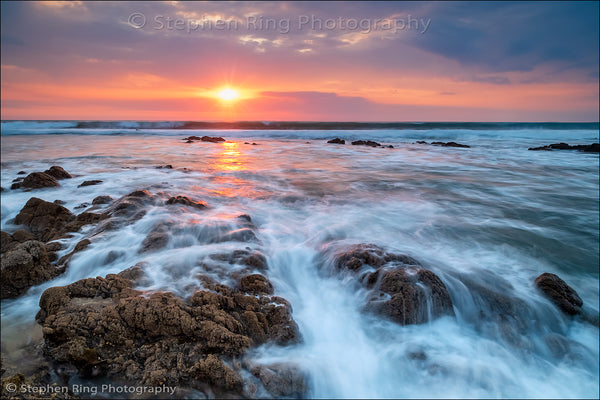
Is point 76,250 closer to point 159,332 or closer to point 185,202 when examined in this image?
point 185,202

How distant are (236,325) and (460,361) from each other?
1992 mm

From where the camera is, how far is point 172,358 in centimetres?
251

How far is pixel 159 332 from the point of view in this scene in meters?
2.67

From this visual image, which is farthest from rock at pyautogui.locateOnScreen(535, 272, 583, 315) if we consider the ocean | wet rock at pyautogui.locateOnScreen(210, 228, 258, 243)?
wet rock at pyautogui.locateOnScreen(210, 228, 258, 243)

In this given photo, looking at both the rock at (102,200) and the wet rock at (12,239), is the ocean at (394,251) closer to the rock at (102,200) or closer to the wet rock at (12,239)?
the rock at (102,200)

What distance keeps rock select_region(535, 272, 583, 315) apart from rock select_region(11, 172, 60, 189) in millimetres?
9501

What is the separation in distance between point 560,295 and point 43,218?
7152mm

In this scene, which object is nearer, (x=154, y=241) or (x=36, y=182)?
(x=154, y=241)

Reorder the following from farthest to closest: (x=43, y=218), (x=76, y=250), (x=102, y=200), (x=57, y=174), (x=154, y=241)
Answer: (x=57, y=174) < (x=102, y=200) < (x=43, y=218) < (x=154, y=241) < (x=76, y=250)

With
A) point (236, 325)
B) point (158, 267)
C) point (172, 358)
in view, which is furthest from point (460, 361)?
point (158, 267)

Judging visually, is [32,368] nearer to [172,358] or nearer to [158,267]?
[172,358]

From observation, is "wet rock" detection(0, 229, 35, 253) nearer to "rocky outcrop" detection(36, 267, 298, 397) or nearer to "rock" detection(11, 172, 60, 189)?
"rocky outcrop" detection(36, 267, 298, 397)

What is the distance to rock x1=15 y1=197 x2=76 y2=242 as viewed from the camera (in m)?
4.98

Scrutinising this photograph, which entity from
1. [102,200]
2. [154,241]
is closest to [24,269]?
[154,241]
